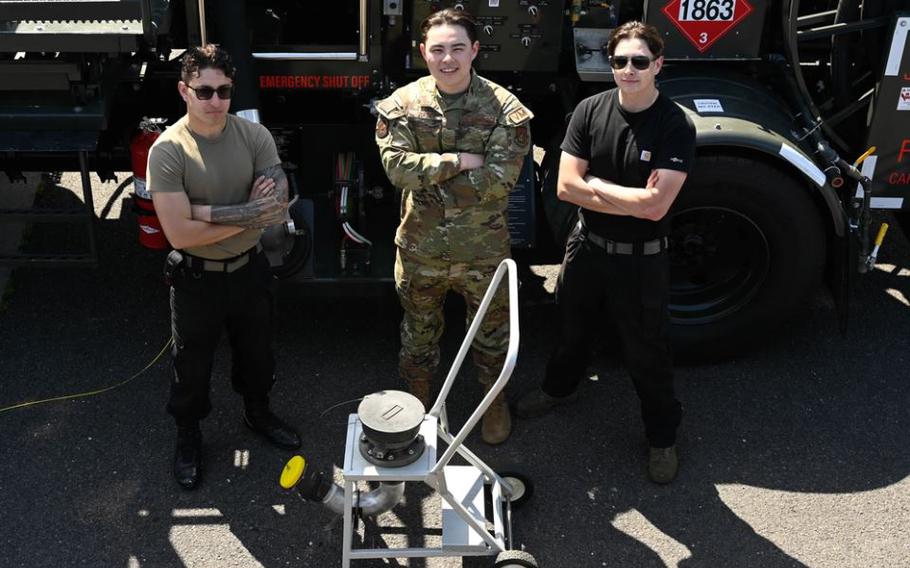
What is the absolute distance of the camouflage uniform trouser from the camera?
160 inches

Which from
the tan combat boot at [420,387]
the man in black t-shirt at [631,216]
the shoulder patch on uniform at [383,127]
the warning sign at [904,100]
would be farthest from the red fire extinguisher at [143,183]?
the warning sign at [904,100]

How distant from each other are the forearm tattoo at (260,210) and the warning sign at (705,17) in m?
2.00

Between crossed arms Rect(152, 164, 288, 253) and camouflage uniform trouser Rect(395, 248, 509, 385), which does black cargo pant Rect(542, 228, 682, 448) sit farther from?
crossed arms Rect(152, 164, 288, 253)

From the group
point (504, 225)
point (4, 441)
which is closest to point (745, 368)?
point (504, 225)

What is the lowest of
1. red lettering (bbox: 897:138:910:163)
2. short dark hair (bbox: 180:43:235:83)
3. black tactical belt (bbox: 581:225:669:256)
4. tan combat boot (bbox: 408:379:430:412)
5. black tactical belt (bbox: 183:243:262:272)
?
tan combat boot (bbox: 408:379:430:412)

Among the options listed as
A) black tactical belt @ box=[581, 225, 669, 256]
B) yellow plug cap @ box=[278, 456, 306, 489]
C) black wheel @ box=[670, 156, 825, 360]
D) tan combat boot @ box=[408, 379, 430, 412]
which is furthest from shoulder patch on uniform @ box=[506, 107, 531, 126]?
yellow plug cap @ box=[278, 456, 306, 489]

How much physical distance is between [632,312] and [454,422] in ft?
3.58

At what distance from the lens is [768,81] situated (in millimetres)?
4867

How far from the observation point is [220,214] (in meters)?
3.62

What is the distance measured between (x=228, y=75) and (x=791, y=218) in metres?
2.64

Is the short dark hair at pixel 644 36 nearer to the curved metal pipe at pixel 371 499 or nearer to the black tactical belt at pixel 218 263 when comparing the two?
the black tactical belt at pixel 218 263

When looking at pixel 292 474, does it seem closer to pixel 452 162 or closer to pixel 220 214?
pixel 220 214

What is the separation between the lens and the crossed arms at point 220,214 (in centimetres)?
356

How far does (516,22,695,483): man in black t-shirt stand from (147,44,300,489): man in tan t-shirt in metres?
1.22
